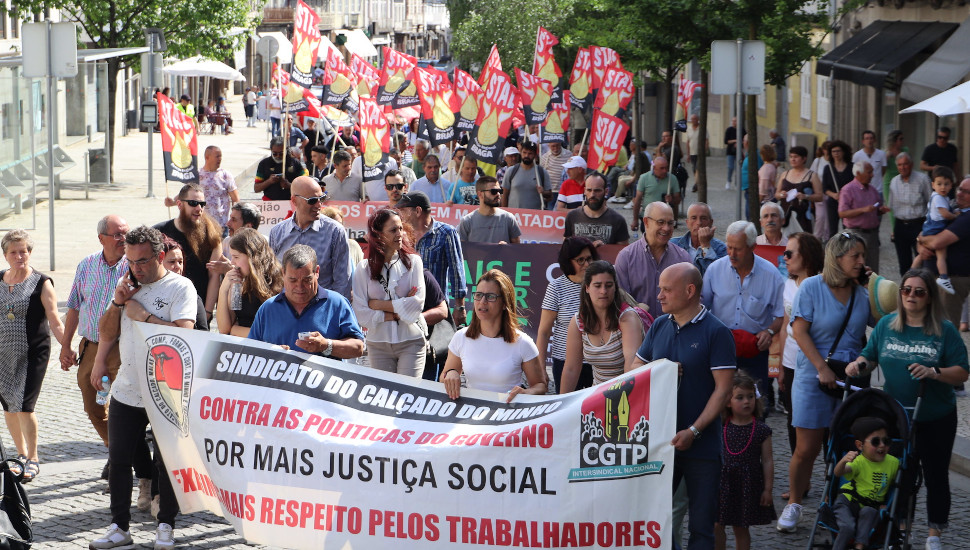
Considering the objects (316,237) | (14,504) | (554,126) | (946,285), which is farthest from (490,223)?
(554,126)

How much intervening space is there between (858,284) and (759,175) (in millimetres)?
11373

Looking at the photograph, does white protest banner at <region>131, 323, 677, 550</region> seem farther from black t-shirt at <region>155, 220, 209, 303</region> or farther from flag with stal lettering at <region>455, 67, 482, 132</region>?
flag with stal lettering at <region>455, 67, 482, 132</region>

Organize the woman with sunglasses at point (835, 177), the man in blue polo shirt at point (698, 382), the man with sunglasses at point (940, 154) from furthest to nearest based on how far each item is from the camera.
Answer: the man with sunglasses at point (940, 154), the woman with sunglasses at point (835, 177), the man in blue polo shirt at point (698, 382)

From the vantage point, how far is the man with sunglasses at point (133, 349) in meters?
6.85

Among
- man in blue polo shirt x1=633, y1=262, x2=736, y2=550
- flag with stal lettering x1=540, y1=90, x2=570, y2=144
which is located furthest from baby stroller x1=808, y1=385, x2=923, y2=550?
flag with stal lettering x1=540, y1=90, x2=570, y2=144

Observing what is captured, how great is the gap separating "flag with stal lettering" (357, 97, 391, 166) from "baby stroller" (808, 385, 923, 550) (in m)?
8.92

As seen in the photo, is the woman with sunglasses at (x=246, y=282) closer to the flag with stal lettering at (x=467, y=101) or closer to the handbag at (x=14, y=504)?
the handbag at (x=14, y=504)

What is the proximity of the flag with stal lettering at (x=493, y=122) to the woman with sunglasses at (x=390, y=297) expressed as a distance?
7.05 metres

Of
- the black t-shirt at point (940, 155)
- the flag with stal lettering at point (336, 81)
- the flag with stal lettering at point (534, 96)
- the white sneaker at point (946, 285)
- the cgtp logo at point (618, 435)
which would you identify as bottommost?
the cgtp logo at point (618, 435)

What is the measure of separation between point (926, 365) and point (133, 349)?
4070mm

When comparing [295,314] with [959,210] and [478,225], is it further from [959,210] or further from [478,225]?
[959,210]

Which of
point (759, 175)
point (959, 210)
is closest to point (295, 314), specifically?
point (959, 210)

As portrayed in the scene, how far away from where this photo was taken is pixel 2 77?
71.2 ft

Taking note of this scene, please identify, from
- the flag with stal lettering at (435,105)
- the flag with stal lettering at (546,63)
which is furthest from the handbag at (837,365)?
the flag with stal lettering at (546,63)
